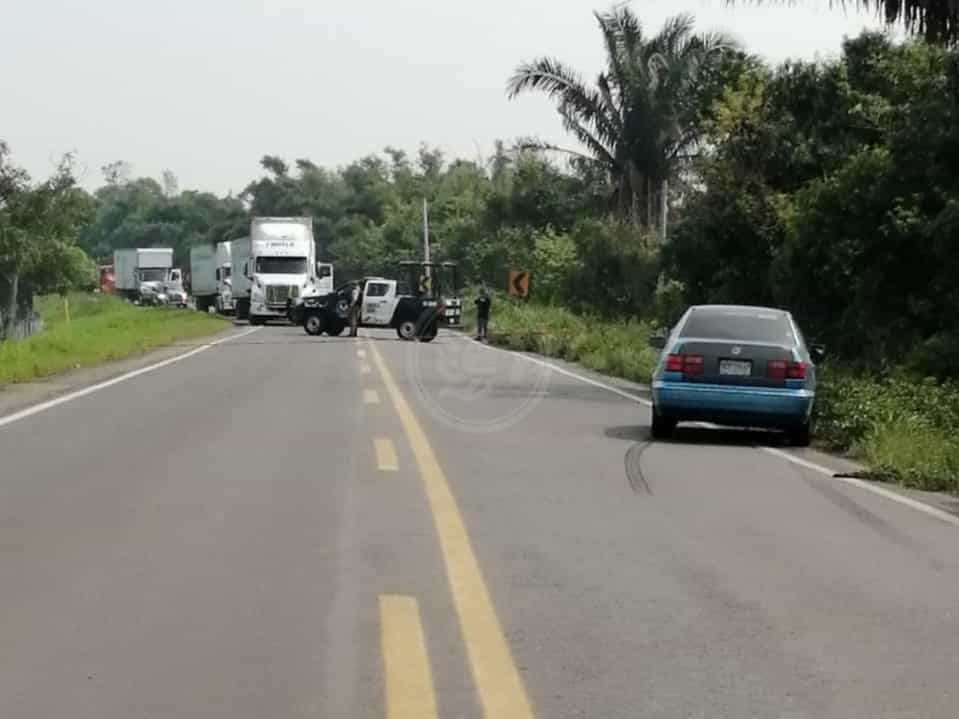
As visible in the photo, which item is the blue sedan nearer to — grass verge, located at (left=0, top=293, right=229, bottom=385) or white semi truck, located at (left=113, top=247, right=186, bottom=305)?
grass verge, located at (left=0, top=293, right=229, bottom=385)

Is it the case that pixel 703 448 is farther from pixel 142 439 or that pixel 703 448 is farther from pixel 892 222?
pixel 892 222

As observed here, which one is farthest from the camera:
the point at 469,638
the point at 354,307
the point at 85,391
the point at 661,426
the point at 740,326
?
the point at 354,307

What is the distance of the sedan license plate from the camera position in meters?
17.7

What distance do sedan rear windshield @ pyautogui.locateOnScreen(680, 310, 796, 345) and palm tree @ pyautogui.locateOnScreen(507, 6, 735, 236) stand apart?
25.0 meters

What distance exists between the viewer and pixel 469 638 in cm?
745

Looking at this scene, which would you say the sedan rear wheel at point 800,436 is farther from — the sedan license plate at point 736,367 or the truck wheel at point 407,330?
the truck wheel at point 407,330

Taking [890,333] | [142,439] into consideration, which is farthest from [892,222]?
[142,439]

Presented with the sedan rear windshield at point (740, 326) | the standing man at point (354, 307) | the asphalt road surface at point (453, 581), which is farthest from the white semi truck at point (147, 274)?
the asphalt road surface at point (453, 581)

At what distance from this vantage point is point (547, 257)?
208ft

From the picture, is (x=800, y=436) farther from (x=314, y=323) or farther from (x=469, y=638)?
(x=314, y=323)

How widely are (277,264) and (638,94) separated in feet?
68.7

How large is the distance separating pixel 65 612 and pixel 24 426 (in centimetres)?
1032

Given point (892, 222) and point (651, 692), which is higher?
point (892, 222)

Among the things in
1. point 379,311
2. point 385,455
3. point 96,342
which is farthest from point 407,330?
point 385,455
